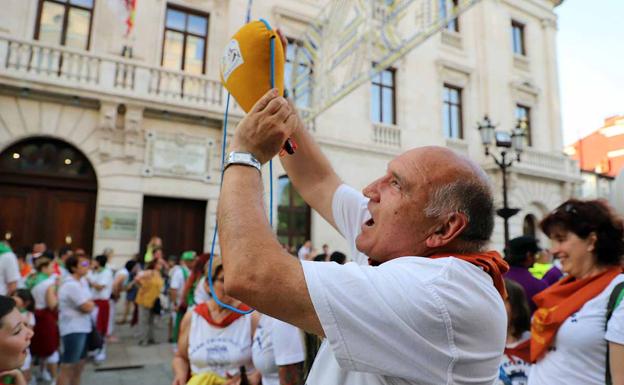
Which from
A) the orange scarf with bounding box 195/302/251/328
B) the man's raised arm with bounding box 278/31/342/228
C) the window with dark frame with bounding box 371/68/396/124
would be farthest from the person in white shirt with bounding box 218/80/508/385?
the window with dark frame with bounding box 371/68/396/124

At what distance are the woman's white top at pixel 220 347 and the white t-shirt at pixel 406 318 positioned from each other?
2048 millimetres

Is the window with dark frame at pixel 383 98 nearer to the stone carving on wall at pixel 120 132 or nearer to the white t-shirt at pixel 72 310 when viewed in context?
the stone carving on wall at pixel 120 132

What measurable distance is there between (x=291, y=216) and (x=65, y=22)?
7.48m

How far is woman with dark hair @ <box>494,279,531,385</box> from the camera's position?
263 cm

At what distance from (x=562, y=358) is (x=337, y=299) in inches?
65.1

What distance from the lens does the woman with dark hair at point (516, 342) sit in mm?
2629

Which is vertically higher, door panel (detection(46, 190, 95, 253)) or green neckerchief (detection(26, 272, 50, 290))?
door panel (detection(46, 190, 95, 253))

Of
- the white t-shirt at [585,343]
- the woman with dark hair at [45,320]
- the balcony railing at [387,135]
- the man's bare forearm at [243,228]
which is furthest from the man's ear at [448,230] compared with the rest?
the balcony railing at [387,135]

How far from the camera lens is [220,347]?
2820 millimetres

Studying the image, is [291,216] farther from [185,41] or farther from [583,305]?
[583,305]

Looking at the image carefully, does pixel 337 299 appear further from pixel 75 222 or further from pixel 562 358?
pixel 75 222

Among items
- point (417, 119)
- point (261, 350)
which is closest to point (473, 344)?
point (261, 350)

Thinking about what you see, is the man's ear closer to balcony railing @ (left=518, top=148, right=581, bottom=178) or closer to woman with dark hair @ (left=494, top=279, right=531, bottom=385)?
woman with dark hair @ (left=494, top=279, right=531, bottom=385)

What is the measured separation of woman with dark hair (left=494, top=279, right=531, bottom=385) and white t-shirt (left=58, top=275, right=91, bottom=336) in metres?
4.55
